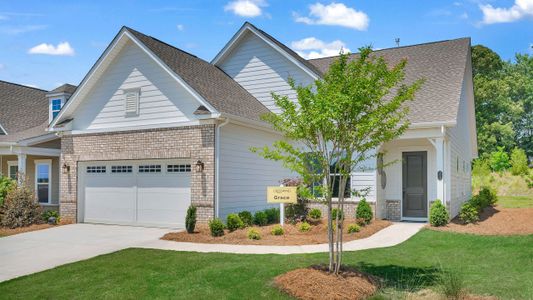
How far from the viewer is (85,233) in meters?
14.6

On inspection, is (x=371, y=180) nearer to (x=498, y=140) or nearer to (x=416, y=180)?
(x=416, y=180)

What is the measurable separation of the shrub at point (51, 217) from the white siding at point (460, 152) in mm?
13972

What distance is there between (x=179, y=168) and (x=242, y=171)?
6.98 feet

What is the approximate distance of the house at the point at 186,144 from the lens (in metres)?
14.9

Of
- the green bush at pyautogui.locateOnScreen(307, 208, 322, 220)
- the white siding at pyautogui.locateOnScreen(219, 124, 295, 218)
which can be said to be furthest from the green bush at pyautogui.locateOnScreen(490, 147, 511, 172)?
the green bush at pyautogui.locateOnScreen(307, 208, 322, 220)

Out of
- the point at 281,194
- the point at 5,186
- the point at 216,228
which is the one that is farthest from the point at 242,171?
the point at 5,186

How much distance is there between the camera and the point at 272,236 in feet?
42.9

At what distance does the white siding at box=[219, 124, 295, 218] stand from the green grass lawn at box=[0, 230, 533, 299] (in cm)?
438

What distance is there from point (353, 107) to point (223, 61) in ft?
44.3

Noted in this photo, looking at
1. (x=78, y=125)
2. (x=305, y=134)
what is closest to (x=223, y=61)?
(x=78, y=125)

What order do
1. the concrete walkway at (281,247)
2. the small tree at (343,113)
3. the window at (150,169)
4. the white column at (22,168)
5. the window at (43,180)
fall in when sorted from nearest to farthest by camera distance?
1. the small tree at (343,113)
2. the concrete walkway at (281,247)
3. the window at (150,169)
4. the white column at (22,168)
5. the window at (43,180)

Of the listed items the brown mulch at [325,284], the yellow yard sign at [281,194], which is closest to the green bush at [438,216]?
the yellow yard sign at [281,194]

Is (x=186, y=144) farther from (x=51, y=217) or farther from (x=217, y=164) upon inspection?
(x=51, y=217)

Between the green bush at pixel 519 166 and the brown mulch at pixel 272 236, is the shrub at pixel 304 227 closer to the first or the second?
the brown mulch at pixel 272 236
